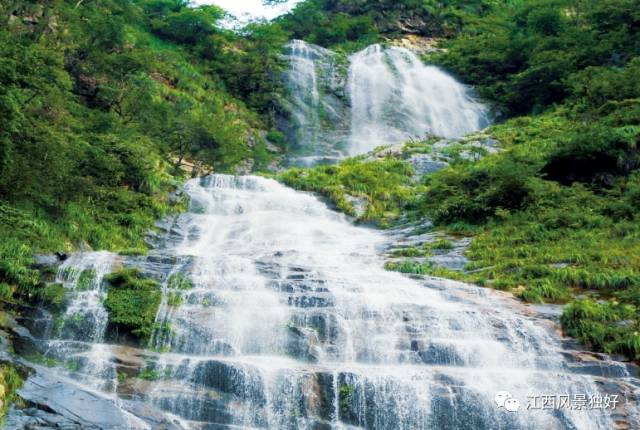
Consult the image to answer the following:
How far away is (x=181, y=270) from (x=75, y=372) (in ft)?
12.6

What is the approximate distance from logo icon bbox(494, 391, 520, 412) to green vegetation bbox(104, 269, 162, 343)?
6.30 meters

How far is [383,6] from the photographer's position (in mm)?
49812

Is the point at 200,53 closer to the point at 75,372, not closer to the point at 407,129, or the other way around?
the point at 407,129

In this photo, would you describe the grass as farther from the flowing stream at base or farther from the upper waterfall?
the upper waterfall

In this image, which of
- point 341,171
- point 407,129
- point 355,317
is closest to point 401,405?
point 355,317

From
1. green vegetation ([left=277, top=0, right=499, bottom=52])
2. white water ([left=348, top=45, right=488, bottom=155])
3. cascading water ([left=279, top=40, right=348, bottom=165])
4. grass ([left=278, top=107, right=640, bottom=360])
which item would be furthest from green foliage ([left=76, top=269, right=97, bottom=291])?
green vegetation ([left=277, top=0, right=499, bottom=52])

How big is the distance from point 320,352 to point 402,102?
2811 centimetres

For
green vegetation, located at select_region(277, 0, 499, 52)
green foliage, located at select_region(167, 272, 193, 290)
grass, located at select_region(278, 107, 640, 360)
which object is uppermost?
green vegetation, located at select_region(277, 0, 499, 52)

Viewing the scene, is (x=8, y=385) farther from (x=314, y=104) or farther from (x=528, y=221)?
(x=314, y=104)

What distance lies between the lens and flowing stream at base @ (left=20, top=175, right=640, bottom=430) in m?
9.56

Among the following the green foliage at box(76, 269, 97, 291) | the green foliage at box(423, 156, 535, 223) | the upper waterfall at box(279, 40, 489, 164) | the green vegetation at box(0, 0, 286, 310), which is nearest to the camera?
the green foliage at box(76, 269, 97, 291)

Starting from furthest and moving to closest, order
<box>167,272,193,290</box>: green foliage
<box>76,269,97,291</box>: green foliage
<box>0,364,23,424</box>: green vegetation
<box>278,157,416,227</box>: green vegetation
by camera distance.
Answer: <box>278,157,416,227</box>: green vegetation, <box>167,272,193,290</box>: green foliage, <box>76,269,97,291</box>: green foliage, <box>0,364,23,424</box>: green vegetation

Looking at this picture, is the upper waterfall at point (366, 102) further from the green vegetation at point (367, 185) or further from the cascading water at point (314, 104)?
the green vegetation at point (367, 185)

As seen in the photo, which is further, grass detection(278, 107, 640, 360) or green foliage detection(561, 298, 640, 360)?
grass detection(278, 107, 640, 360)
